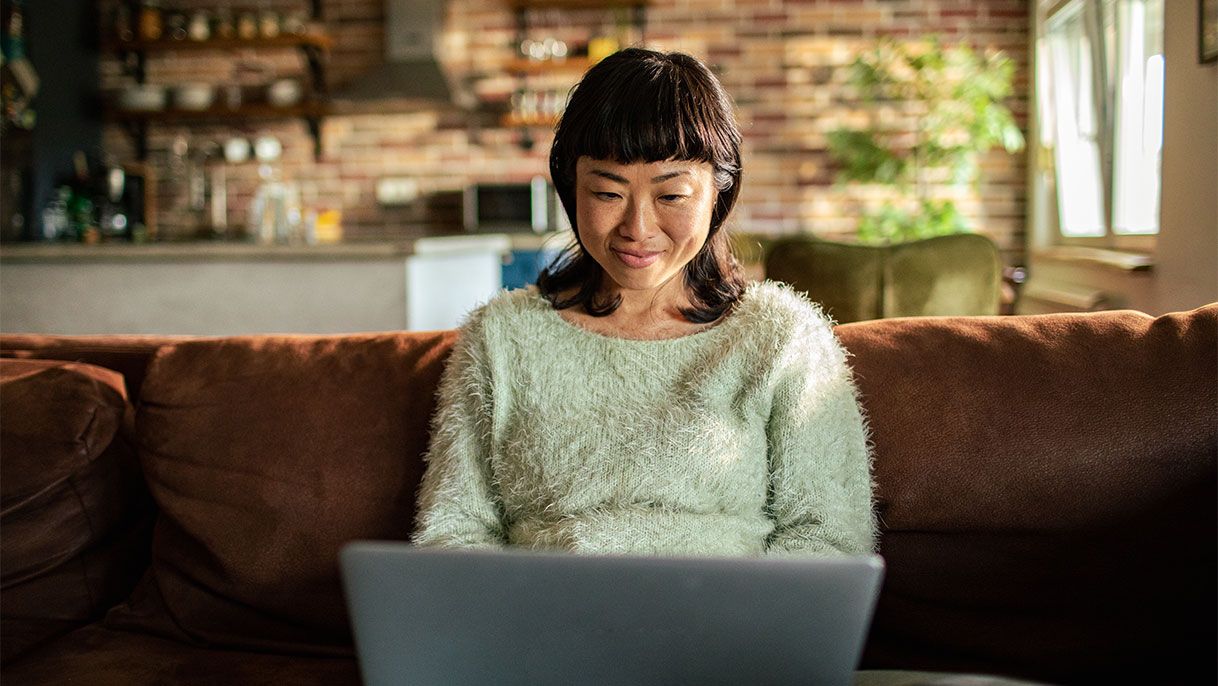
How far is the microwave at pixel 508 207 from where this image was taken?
5.49 m

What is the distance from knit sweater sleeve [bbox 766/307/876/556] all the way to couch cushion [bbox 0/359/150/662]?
98 cm

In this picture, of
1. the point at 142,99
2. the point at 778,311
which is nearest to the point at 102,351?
the point at 778,311

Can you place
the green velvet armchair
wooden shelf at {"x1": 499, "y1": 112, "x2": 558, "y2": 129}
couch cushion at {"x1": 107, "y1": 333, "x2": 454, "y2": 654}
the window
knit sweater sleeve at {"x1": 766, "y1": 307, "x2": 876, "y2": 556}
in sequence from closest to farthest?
knit sweater sleeve at {"x1": 766, "y1": 307, "x2": 876, "y2": 556} → couch cushion at {"x1": 107, "y1": 333, "x2": 454, "y2": 654} → the green velvet armchair → the window → wooden shelf at {"x1": 499, "y1": 112, "x2": 558, "y2": 129}

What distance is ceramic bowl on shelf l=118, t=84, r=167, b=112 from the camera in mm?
5660

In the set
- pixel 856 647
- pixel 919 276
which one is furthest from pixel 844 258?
pixel 856 647

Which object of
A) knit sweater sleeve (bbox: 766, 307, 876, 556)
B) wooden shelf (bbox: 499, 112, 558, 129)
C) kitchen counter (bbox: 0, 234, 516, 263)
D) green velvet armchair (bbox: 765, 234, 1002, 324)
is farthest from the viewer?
wooden shelf (bbox: 499, 112, 558, 129)

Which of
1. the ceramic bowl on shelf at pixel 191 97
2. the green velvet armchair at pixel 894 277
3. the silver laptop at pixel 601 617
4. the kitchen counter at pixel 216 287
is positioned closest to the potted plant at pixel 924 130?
the kitchen counter at pixel 216 287

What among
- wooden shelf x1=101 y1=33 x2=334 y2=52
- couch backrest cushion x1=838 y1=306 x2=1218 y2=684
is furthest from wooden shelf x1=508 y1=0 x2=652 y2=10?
couch backrest cushion x1=838 y1=306 x2=1218 y2=684

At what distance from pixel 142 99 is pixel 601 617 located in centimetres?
578

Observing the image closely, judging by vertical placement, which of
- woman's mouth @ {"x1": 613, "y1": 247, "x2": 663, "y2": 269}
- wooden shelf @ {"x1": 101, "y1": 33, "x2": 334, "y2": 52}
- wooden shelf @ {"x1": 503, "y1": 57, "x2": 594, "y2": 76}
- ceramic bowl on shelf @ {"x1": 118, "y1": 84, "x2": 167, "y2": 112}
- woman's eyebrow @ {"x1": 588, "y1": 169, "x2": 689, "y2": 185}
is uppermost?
wooden shelf @ {"x1": 101, "y1": 33, "x2": 334, "y2": 52}

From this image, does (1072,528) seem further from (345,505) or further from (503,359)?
(345,505)

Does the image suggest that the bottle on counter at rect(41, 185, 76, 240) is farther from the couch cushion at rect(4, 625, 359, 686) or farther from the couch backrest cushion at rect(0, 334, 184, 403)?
the couch cushion at rect(4, 625, 359, 686)

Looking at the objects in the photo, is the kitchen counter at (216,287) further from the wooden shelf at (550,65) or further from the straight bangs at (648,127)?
the straight bangs at (648,127)

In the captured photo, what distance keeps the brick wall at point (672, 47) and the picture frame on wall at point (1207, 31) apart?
9.31 ft
